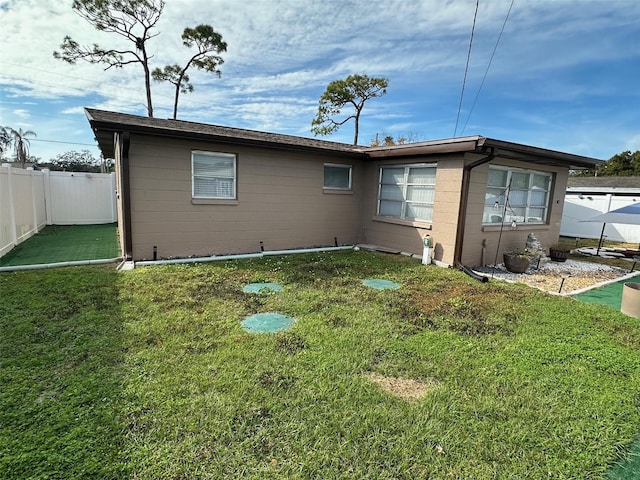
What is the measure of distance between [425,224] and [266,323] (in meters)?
5.63

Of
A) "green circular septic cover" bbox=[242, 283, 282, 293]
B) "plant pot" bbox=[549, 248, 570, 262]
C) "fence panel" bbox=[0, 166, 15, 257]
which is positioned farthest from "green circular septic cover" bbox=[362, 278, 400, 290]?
"fence panel" bbox=[0, 166, 15, 257]

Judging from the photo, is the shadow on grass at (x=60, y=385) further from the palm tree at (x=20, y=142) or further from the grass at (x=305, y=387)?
the palm tree at (x=20, y=142)

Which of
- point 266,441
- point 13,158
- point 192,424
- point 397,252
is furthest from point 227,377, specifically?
point 13,158

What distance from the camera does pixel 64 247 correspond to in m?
8.57

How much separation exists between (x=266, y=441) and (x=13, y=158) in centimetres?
3071

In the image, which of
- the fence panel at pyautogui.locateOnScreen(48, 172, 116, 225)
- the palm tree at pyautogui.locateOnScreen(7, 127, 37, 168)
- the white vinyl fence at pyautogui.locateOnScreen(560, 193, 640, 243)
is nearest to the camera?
the fence panel at pyautogui.locateOnScreen(48, 172, 116, 225)

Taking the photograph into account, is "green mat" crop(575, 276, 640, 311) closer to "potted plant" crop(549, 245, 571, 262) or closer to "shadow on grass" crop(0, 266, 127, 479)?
"potted plant" crop(549, 245, 571, 262)

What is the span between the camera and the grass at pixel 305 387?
2184 mm

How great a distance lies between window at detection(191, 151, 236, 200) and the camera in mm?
7742

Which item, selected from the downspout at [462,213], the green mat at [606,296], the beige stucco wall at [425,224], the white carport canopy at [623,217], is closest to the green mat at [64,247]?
the beige stucco wall at [425,224]

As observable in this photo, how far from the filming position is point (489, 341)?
406 cm

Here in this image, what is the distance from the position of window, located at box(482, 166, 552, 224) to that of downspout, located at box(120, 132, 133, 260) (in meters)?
8.06

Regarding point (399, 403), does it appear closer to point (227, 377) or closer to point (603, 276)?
point (227, 377)

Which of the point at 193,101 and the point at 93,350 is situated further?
the point at 193,101
